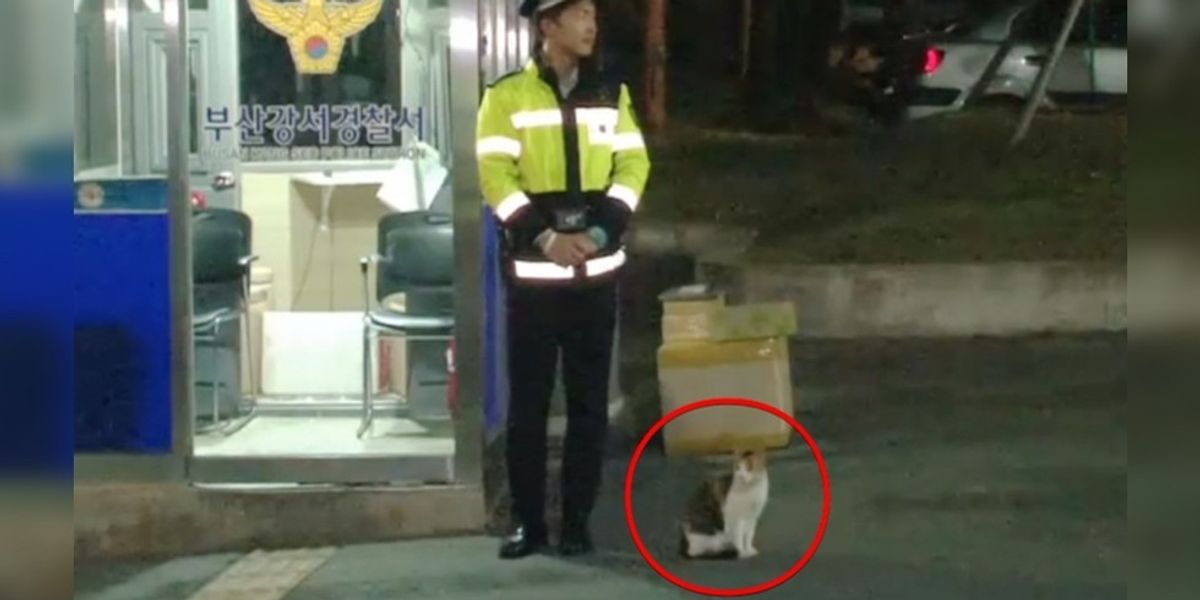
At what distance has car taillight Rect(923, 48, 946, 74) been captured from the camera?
1283 cm

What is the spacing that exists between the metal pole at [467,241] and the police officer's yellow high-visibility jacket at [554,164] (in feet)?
0.84

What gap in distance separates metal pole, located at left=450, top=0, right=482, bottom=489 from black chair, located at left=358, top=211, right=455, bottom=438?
0.18 meters

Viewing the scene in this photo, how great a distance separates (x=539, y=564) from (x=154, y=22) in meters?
2.36

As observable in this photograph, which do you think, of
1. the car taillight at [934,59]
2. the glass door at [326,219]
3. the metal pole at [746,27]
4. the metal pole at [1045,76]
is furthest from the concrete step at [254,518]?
the metal pole at [746,27]

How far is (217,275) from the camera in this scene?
712 centimetres

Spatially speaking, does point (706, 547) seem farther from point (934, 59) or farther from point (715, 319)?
point (934, 59)

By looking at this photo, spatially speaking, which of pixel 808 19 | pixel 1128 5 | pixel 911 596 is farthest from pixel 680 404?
pixel 808 19

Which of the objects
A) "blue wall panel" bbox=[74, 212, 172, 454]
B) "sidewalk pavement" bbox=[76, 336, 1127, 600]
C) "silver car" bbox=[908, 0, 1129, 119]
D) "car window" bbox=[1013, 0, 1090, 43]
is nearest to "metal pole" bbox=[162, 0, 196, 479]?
"blue wall panel" bbox=[74, 212, 172, 454]

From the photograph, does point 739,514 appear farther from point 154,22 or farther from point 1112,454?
point 154,22

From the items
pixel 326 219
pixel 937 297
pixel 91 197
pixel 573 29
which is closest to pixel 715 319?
pixel 326 219

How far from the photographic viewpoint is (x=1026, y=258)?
9.62 m

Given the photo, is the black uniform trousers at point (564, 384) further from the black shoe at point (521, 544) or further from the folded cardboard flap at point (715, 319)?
the folded cardboard flap at point (715, 319)

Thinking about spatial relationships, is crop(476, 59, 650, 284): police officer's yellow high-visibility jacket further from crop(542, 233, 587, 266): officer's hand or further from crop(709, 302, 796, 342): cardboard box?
crop(709, 302, 796, 342): cardboard box

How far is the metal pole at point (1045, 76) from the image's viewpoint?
1238cm
